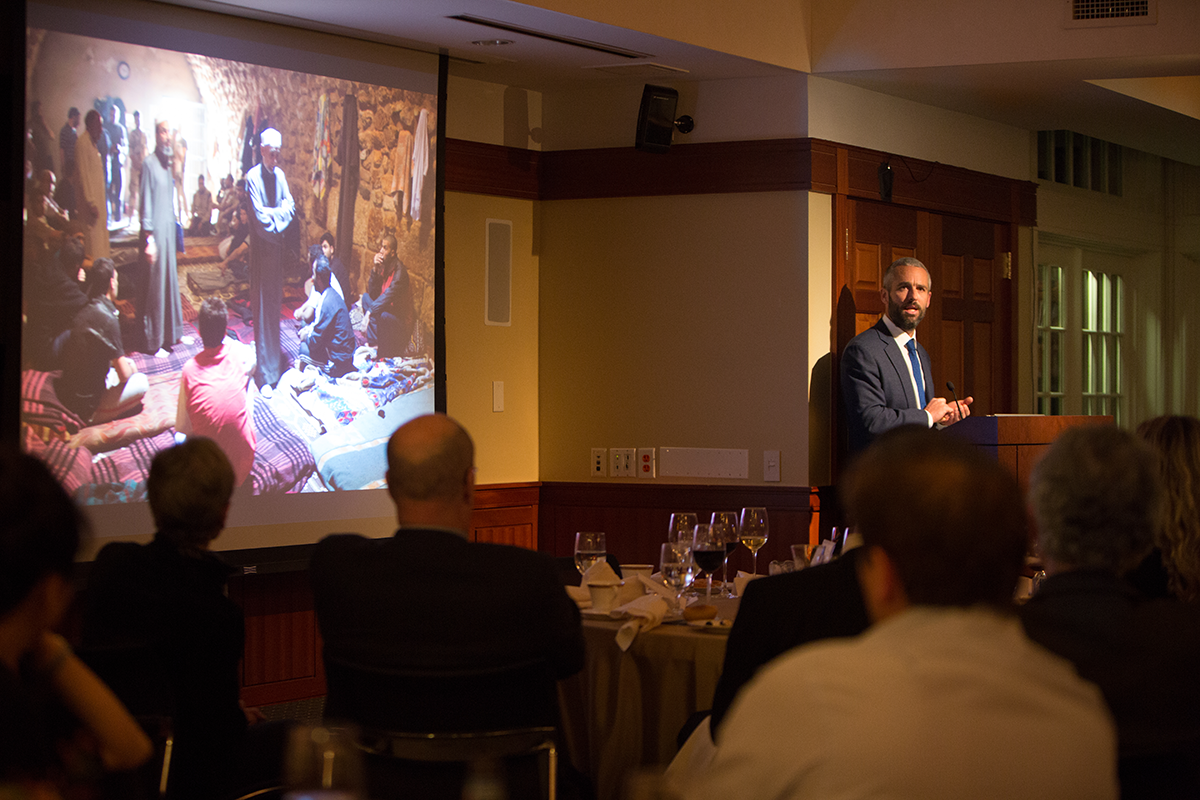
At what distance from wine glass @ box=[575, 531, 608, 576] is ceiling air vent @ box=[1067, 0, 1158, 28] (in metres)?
3.72

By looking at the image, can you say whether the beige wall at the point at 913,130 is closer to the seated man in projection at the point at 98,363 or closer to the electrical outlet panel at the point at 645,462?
the electrical outlet panel at the point at 645,462

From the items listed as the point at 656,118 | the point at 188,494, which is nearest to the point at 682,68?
the point at 656,118

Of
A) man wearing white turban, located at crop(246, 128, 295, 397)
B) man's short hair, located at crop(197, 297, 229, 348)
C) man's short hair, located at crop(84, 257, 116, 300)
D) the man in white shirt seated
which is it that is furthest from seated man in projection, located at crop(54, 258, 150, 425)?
the man in white shirt seated

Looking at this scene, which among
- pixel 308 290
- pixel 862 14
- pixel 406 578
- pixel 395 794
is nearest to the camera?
pixel 395 794

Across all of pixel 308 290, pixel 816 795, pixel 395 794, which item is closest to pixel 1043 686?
pixel 816 795

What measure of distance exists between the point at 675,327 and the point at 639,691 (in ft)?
10.5

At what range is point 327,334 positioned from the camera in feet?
17.7

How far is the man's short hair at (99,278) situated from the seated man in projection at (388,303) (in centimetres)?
116

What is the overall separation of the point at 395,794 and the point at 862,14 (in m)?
4.80

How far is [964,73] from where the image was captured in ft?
19.6

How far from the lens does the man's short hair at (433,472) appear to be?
254cm

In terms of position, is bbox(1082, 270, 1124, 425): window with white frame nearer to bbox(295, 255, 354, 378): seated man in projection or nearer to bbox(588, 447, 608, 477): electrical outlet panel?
bbox(588, 447, 608, 477): electrical outlet panel

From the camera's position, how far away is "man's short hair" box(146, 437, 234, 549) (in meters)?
2.65

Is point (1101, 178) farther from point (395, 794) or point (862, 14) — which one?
point (395, 794)
